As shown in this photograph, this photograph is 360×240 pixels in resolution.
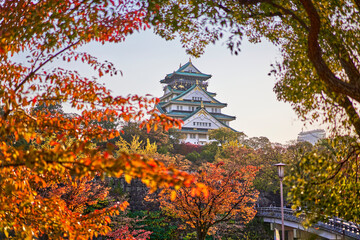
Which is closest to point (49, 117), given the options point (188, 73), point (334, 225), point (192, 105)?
point (334, 225)

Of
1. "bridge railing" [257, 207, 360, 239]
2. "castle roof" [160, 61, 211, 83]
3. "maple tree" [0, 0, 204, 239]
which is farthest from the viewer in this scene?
"castle roof" [160, 61, 211, 83]

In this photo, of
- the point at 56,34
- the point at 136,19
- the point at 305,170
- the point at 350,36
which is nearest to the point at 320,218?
the point at 305,170

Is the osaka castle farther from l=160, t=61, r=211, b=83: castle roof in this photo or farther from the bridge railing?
the bridge railing

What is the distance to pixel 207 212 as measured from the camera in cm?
1294

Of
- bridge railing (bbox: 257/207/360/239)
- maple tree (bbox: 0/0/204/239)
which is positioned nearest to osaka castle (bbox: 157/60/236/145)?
bridge railing (bbox: 257/207/360/239)

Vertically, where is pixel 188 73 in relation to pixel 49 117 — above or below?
above

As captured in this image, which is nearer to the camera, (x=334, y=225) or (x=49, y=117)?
(x=49, y=117)

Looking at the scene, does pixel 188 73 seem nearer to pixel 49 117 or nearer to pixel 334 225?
pixel 334 225

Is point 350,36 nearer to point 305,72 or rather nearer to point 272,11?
point 305,72

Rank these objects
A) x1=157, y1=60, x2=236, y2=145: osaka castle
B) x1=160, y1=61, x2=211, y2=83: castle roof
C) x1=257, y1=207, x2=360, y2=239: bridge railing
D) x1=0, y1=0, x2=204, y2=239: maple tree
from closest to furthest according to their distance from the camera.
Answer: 1. x1=0, y1=0, x2=204, y2=239: maple tree
2. x1=257, y1=207, x2=360, y2=239: bridge railing
3. x1=157, y1=60, x2=236, y2=145: osaka castle
4. x1=160, y1=61, x2=211, y2=83: castle roof

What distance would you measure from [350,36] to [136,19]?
3439mm

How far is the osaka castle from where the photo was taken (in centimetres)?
4750

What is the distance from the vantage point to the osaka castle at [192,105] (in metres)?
47.5

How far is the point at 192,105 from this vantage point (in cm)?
5119
